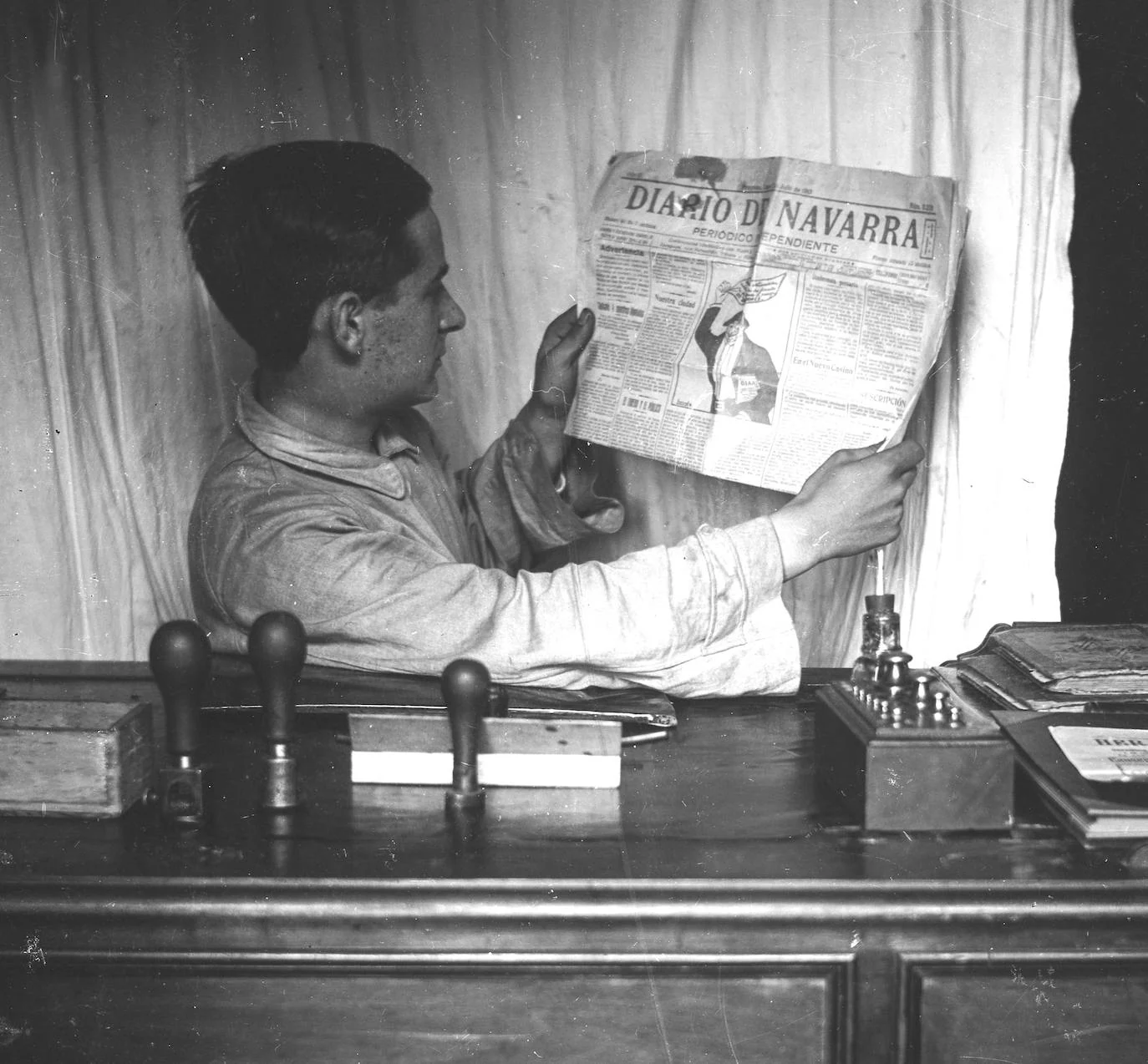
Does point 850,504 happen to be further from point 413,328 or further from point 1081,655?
point 413,328

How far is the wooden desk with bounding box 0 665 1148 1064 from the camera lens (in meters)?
0.89

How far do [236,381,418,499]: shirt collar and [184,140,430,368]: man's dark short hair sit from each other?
0.07m

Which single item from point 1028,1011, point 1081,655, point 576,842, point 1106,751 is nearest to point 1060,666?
point 1081,655

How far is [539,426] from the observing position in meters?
1.75

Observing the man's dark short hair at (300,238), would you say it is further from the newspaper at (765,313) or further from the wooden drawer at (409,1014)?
the wooden drawer at (409,1014)

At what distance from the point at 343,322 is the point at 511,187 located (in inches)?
15.8

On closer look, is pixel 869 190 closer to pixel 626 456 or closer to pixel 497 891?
pixel 626 456

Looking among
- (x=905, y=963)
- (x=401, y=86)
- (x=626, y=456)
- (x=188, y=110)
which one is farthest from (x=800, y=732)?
(x=188, y=110)

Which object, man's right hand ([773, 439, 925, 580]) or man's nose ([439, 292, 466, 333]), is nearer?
man's right hand ([773, 439, 925, 580])

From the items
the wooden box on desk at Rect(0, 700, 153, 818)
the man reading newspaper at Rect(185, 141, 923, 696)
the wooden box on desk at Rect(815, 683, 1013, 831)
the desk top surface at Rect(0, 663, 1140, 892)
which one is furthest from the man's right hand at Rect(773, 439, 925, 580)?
the wooden box on desk at Rect(0, 700, 153, 818)

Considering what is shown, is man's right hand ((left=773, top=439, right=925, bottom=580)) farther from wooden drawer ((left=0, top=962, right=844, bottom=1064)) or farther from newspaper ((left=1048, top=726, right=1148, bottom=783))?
wooden drawer ((left=0, top=962, right=844, bottom=1064))

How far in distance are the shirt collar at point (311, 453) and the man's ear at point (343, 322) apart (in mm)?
114

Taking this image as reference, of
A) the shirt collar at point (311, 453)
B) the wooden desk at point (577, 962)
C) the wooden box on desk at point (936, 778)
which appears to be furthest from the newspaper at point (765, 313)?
the wooden desk at point (577, 962)

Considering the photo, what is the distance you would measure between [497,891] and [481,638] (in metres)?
0.44
